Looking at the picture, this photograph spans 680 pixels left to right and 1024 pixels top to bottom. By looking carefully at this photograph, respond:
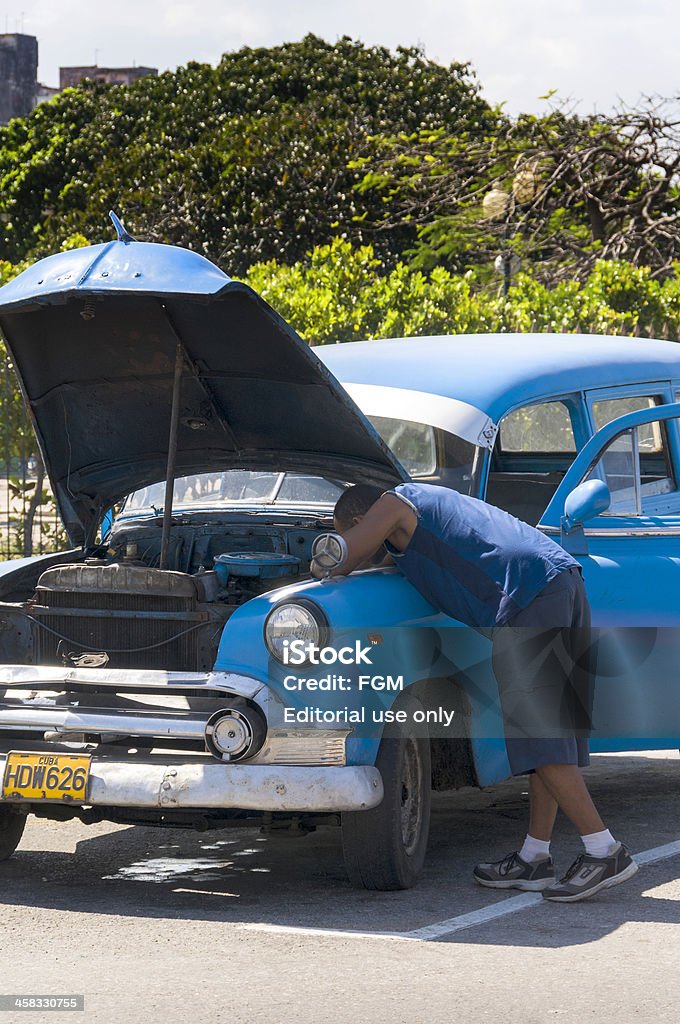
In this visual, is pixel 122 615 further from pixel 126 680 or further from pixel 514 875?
pixel 514 875

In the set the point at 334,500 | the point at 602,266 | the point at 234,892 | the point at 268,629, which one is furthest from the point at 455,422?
the point at 602,266

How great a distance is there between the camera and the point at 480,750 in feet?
20.0

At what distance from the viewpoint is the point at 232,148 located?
34.3 meters

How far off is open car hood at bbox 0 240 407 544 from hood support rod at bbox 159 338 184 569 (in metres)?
0.04

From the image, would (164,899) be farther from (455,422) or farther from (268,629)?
(455,422)

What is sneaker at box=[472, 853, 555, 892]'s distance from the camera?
236 inches

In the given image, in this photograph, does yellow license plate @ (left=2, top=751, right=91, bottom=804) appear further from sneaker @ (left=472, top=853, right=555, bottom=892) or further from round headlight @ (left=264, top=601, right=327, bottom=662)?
sneaker @ (left=472, top=853, right=555, bottom=892)

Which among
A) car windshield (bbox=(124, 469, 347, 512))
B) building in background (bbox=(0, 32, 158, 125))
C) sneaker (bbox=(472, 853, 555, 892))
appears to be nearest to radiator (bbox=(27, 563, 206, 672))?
car windshield (bbox=(124, 469, 347, 512))

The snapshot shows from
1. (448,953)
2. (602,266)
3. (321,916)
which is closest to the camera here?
(448,953)

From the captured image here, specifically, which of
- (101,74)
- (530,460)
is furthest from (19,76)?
(530,460)

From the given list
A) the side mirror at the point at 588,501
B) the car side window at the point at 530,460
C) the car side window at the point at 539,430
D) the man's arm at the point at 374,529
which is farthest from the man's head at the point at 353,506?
the car side window at the point at 530,460

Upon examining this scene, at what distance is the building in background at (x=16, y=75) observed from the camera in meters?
72.9

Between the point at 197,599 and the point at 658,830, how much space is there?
241 centimetres

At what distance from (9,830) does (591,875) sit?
233 centimetres
